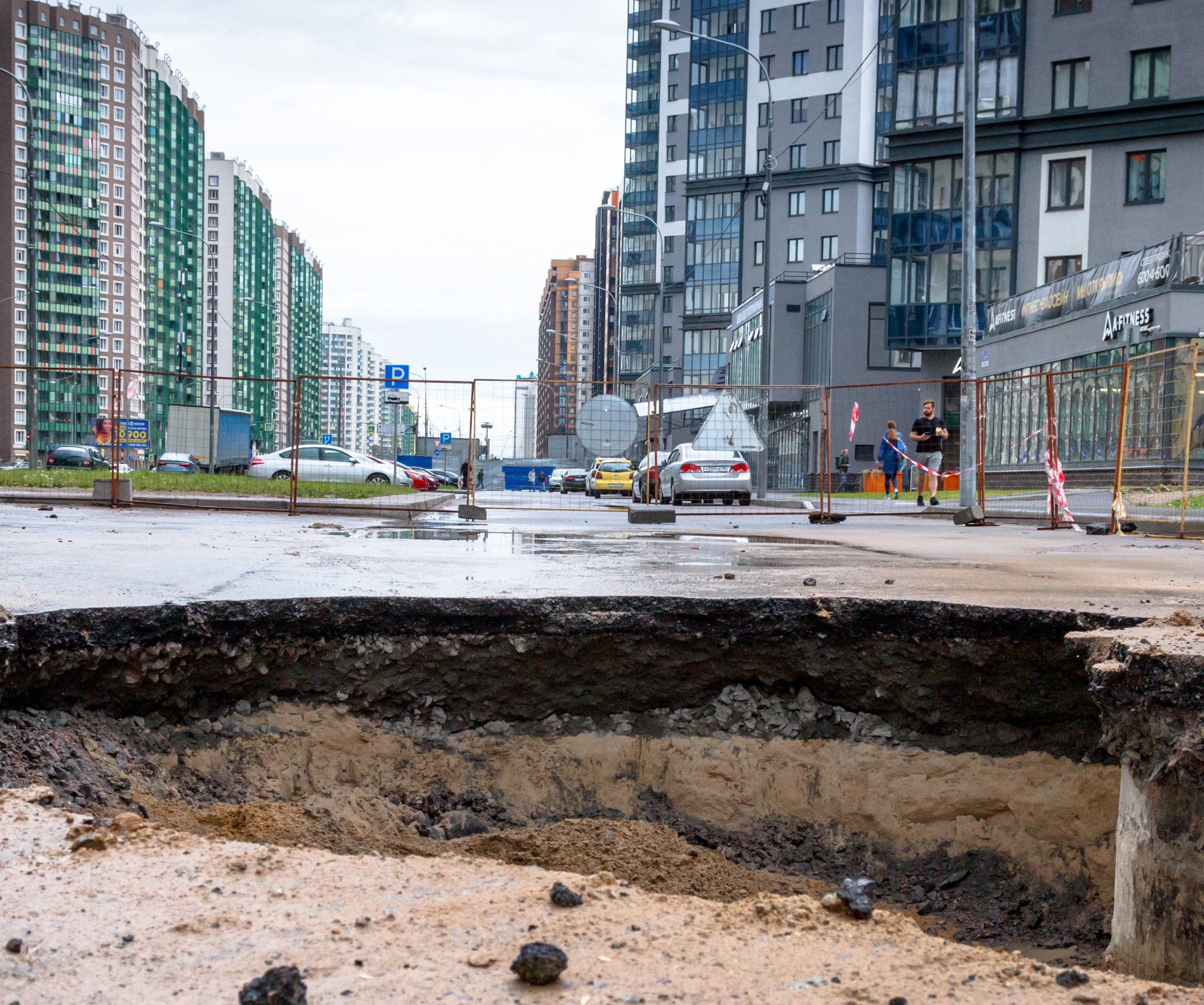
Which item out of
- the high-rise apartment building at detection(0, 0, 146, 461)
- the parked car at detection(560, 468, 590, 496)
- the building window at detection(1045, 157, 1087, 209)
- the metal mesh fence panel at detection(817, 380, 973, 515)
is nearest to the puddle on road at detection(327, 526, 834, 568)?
the metal mesh fence panel at detection(817, 380, 973, 515)

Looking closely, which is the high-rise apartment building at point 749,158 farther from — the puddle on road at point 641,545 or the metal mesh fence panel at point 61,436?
the puddle on road at point 641,545

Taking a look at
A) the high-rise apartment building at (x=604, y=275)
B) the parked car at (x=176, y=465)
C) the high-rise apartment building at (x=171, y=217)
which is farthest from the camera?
the high-rise apartment building at (x=604, y=275)

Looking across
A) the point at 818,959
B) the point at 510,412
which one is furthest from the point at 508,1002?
the point at 510,412

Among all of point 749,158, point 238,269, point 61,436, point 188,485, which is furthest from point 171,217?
point 188,485

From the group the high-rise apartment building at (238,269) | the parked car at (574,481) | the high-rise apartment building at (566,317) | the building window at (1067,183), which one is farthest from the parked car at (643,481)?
the high-rise apartment building at (566,317)

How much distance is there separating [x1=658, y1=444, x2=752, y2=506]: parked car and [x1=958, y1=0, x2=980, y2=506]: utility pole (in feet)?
16.6

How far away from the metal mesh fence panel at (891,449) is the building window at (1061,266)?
4.71m

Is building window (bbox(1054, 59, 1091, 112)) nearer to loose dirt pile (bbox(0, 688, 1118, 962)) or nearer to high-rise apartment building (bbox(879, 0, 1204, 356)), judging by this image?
high-rise apartment building (bbox(879, 0, 1204, 356))

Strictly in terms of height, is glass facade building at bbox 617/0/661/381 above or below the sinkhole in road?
above

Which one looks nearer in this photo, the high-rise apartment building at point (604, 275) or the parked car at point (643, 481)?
the parked car at point (643, 481)

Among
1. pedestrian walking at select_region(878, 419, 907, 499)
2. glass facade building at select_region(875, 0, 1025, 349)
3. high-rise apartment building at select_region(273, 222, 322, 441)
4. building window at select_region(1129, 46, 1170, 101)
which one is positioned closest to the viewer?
pedestrian walking at select_region(878, 419, 907, 499)

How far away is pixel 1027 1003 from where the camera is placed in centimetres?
170

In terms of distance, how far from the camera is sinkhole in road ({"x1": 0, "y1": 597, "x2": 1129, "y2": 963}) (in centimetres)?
390

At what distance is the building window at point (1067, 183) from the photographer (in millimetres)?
33781
